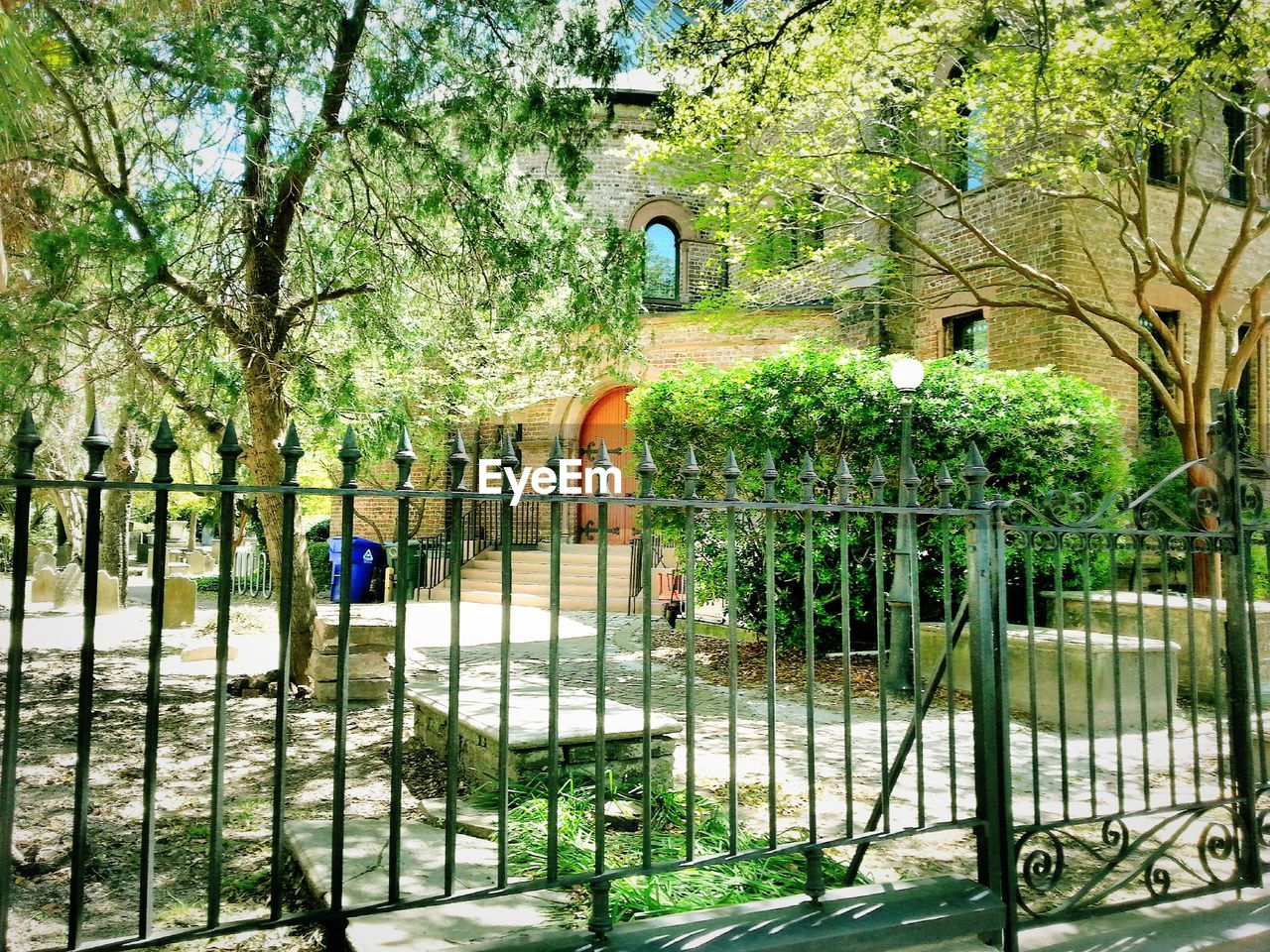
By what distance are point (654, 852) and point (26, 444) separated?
279 cm

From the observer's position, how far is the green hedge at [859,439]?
827 cm

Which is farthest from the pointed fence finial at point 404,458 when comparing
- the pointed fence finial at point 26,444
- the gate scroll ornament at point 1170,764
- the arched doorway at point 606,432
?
the arched doorway at point 606,432

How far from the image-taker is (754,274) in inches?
517

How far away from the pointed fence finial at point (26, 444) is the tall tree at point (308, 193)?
15.2 feet

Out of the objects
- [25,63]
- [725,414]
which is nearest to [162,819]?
[25,63]

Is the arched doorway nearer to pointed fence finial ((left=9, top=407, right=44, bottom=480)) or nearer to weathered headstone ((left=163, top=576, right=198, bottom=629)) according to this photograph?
weathered headstone ((left=163, top=576, right=198, bottom=629))

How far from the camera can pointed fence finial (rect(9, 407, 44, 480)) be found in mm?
1885

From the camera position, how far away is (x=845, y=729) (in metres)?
2.79

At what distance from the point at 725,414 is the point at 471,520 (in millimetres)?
11391

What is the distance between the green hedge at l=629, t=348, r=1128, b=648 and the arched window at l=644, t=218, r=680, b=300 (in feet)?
37.0

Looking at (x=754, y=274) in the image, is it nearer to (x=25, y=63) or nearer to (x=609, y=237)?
(x=609, y=237)

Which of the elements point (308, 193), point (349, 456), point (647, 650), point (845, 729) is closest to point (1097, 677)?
point (845, 729)

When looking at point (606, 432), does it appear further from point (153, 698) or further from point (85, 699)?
point (85, 699)

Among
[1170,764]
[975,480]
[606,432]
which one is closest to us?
[975,480]
